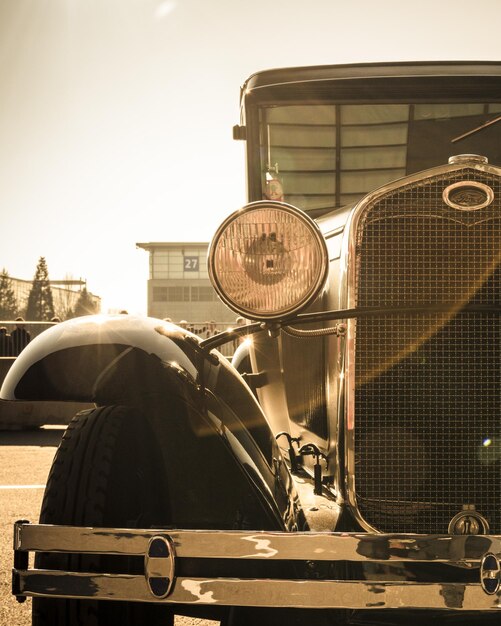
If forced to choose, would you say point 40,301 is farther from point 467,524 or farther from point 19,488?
point 467,524

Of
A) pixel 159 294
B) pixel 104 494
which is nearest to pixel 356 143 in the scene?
pixel 104 494

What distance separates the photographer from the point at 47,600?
186cm

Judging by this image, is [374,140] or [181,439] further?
[374,140]

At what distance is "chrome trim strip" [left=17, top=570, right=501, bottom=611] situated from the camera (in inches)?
68.3

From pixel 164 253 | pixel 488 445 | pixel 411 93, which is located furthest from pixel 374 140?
pixel 164 253

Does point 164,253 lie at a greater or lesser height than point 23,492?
greater

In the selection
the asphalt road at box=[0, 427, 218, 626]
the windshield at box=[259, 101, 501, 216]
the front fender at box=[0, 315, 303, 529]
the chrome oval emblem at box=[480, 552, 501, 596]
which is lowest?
the asphalt road at box=[0, 427, 218, 626]

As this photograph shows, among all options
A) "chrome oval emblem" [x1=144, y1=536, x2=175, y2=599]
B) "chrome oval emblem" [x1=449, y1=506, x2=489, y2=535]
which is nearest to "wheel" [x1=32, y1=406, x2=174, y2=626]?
"chrome oval emblem" [x1=144, y1=536, x2=175, y2=599]

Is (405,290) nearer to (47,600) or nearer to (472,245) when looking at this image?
(472,245)

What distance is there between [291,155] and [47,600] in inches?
81.3

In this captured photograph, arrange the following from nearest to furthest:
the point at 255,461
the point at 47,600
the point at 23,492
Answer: the point at 47,600, the point at 255,461, the point at 23,492

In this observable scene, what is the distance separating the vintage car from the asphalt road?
1.33 m

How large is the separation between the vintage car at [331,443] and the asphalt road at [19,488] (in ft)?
4.37

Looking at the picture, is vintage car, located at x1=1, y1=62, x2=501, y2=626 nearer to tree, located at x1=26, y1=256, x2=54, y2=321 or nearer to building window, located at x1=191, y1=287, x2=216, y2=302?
building window, located at x1=191, y1=287, x2=216, y2=302
